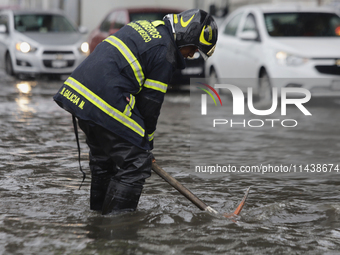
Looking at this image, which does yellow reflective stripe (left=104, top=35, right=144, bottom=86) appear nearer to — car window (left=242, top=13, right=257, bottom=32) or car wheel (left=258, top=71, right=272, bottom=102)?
car wheel (left=258, top=71, right=272, bottom=102)

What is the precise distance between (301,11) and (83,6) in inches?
721

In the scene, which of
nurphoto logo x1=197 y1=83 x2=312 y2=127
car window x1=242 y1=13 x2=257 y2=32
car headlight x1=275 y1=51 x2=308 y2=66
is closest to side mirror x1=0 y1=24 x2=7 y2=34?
car window x1=242 y1=13 x2=257 y2=32

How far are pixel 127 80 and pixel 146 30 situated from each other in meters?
0.33

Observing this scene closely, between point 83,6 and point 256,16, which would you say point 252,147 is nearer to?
point 256,16

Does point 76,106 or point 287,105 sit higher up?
point 76,106

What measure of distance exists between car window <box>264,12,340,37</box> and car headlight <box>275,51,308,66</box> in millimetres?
781

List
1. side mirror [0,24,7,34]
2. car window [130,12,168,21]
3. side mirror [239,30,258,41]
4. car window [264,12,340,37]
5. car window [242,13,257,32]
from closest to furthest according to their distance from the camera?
side mirror [239,30,258,41], car window [264,12,340,37], car window [242,13,257,32], car window [130,12,168,21], side mirror [0,24,7,34]

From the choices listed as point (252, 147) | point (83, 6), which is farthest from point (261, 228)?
point (83, 6)

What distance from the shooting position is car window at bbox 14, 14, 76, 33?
15.8 m

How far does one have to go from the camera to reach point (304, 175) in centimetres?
602

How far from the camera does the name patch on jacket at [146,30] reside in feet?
12.7

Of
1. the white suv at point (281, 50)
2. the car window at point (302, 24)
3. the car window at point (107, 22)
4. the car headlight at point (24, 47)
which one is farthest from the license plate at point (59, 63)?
the car window at point (302, 24)

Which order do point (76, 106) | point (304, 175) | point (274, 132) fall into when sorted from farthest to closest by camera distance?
point (274, 132) → point (304, 175) → point (76, 106)

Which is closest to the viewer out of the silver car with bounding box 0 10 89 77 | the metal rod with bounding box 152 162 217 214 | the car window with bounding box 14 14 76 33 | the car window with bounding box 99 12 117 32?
the metal rod with bounding box 152 162 217 214
